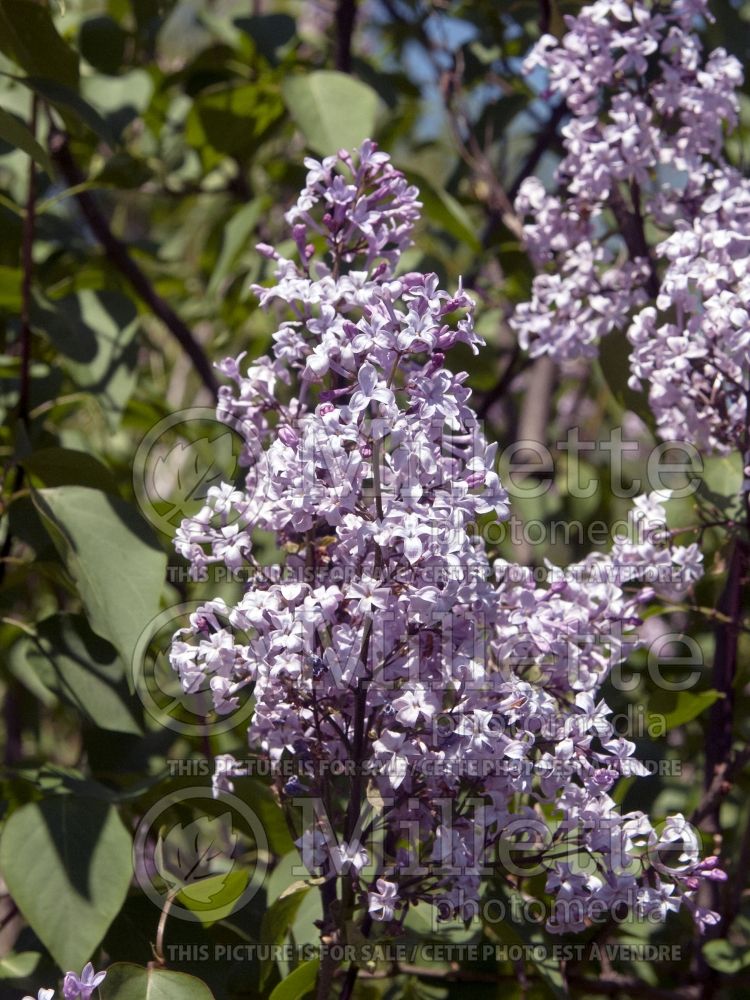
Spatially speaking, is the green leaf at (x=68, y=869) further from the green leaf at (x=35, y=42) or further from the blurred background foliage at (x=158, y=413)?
the green leaf at (x=35, y=42)

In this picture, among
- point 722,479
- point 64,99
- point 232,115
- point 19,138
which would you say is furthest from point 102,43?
point 722,479

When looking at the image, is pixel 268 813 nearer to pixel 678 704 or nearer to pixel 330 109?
pixel 678 704

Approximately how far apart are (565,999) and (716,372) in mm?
570

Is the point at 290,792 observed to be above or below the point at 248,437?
below

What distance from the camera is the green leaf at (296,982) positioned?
34.3 inches

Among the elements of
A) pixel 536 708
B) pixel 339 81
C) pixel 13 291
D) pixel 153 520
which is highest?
pixel 339 81

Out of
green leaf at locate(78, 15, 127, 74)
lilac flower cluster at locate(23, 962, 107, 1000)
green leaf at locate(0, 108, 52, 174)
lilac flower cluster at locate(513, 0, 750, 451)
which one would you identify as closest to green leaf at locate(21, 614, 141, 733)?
lilac flower cluster at locate(23, 962, 107, 1000)

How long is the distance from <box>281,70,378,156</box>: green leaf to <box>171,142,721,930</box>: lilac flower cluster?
0.45m

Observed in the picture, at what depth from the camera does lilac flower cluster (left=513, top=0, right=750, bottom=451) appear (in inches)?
43.4

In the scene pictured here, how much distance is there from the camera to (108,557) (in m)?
1.09

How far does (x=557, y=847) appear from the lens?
942 mm

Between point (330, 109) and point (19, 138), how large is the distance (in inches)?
20.5

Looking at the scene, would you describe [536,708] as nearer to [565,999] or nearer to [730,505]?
[565,999]

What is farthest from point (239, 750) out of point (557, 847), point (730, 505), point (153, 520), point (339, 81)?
point (339, 81)
